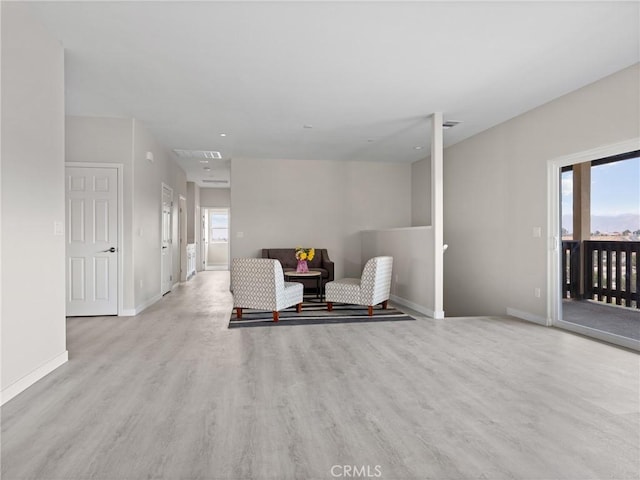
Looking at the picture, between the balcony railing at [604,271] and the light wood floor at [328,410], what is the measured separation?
0.86m

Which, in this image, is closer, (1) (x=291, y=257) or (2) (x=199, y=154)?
(2) (x=199, y=154)

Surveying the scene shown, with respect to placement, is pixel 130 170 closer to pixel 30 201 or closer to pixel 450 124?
pixel 30 201

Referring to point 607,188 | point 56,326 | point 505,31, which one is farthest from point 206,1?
point 607,188

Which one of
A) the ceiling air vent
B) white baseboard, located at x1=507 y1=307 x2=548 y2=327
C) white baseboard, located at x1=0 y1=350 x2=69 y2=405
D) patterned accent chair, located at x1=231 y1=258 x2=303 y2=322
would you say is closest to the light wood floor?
white baseboard, located at x1=0 y1=350 x2=69 y2=405

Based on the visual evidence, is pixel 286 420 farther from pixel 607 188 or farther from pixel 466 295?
pixel 466 295

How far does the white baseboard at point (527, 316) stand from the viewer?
4541 millimetres

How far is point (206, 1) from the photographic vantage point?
2553 millimetres

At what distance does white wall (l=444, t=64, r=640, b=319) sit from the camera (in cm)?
377

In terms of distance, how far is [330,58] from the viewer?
3373 mm

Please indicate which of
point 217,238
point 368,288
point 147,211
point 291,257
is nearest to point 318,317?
point 368,288

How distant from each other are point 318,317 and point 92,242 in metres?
3.07

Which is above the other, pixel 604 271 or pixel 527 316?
pixel 604 271

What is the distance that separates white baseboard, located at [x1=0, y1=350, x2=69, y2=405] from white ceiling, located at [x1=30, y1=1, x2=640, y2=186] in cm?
254

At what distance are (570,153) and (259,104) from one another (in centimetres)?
353
